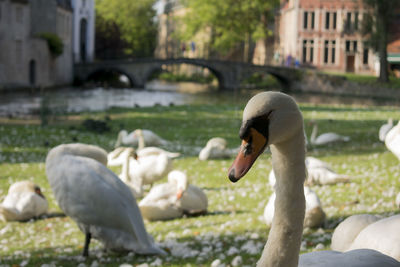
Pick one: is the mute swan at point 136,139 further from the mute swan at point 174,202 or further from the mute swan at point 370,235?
the mute swan at point 370,235

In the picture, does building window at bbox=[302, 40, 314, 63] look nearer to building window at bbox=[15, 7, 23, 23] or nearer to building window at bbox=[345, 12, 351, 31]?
building window at bbox=[345, 12, 351, 31]

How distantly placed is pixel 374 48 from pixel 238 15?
23108 mm

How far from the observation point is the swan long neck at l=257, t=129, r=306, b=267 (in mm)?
3186

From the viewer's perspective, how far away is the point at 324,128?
20.6 m

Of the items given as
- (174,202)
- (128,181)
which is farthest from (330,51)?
(174,202)

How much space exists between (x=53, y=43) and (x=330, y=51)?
31.2 m

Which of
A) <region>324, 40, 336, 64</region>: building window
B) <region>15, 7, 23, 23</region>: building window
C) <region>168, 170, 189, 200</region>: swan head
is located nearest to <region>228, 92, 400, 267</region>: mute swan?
<region>168, 170, 189, 200</region>: swan head

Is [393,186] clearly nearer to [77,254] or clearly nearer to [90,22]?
[77,254]

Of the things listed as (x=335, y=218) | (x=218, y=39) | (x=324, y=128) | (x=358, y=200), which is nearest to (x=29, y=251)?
(x=335, y=218)

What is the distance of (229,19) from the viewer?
7425cm

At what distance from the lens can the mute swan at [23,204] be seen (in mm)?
8648

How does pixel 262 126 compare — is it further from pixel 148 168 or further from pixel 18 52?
pixel 18 52

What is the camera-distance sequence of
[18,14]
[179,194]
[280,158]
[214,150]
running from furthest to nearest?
1. [18,14]
2. [214,150]
3. [179,194]
4. [280,158]

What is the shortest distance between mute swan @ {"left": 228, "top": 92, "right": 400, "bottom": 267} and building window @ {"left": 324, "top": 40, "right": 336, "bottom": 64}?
239 ft
